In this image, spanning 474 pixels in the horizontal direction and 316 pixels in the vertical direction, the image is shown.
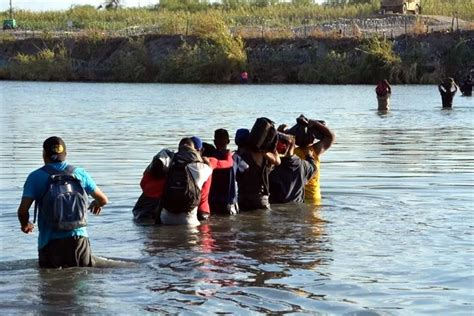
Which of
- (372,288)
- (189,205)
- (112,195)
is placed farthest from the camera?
(112,195)

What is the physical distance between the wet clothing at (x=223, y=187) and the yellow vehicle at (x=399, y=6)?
86.5 meters

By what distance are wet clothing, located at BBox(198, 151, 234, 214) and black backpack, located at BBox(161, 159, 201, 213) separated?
388 mm

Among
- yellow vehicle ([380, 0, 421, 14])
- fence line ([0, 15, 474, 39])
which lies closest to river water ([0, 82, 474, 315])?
fence line ([0, 15, 474, 39])

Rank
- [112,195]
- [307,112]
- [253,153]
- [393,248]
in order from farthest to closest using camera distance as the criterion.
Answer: [307,112]
[112,195]
[253,153]
[393,248]

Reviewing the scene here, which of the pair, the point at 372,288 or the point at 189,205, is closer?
the point at 372,288

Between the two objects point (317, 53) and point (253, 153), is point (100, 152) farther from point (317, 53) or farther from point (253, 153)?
point (317, 53)

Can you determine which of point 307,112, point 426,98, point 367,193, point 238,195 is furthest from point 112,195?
point 426,98

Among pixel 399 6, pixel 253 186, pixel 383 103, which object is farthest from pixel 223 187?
pixel 399 6

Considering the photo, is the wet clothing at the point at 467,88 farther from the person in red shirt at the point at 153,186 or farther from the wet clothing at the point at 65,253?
the wet clothing at the point at 65,253

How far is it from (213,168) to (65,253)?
3.89 metres

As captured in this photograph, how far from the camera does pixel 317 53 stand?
7931cm

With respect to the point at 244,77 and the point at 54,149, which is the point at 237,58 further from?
the point at 54,149

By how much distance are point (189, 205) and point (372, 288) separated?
3698mm

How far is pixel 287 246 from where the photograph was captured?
13219mm
